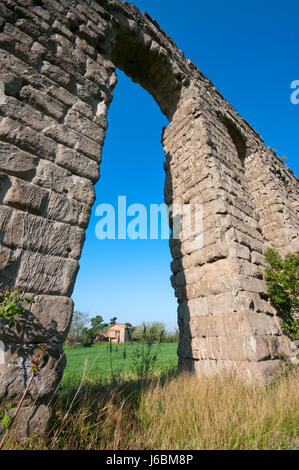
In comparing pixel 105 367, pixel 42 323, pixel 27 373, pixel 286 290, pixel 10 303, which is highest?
pixel 286 290

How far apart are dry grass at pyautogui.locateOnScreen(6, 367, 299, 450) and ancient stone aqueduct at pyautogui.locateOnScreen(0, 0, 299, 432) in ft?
0.96

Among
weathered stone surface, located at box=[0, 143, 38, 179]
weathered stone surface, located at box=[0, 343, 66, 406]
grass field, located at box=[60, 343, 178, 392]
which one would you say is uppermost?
weathered stone surface, located at box=[0, 143, 38, 179]

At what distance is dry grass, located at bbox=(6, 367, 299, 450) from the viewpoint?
1612mm

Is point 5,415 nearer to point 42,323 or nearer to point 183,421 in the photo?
point 42,323

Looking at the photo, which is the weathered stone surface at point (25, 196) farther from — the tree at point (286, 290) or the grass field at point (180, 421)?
the tree at point (286, 290)

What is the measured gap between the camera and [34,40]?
2504mm

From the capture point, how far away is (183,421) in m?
1.90

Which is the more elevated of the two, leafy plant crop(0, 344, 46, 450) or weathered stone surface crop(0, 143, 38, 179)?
weathered stone surface crop(0, 143, 38, 179)

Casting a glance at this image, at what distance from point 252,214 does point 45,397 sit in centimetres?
434

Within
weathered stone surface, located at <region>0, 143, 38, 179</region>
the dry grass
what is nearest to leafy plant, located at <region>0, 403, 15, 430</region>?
the dry grass

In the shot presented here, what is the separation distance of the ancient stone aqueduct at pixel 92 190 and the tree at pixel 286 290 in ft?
0.60

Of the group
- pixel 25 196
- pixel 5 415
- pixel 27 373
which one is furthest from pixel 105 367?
pixel 25 196

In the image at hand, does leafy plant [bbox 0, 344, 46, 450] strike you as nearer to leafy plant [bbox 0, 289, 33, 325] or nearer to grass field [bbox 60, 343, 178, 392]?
leafy plant [bbox 0, 289, 33, 325]

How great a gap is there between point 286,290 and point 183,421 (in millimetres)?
2963
